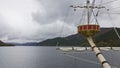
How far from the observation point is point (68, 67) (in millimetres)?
99875

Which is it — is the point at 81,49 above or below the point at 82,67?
above

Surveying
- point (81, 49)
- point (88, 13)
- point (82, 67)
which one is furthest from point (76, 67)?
point (88, 13)

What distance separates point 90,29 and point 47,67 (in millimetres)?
91959

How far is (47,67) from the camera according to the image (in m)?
100

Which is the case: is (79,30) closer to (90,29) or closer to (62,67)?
(90,29)

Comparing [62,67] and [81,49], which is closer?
[62,67]

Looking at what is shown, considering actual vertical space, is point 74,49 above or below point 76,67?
above

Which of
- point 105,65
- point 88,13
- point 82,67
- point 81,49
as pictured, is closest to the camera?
point 105,65

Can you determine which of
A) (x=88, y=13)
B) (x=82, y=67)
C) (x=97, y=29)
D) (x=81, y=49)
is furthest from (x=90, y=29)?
(x=81, y=49)

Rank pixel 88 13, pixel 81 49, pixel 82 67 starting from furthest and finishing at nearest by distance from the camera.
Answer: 1. pixel 81 49
2. pixel 82 67
3. pixel 88 13

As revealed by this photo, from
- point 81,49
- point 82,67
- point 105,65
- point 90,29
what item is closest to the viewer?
point 105,65

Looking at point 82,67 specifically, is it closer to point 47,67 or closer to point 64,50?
point 47,67

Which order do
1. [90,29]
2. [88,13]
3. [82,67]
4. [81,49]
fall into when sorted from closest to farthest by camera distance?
[90,29] → [88,13] → [82,67] → [81,49]

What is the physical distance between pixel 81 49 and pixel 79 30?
373ft
